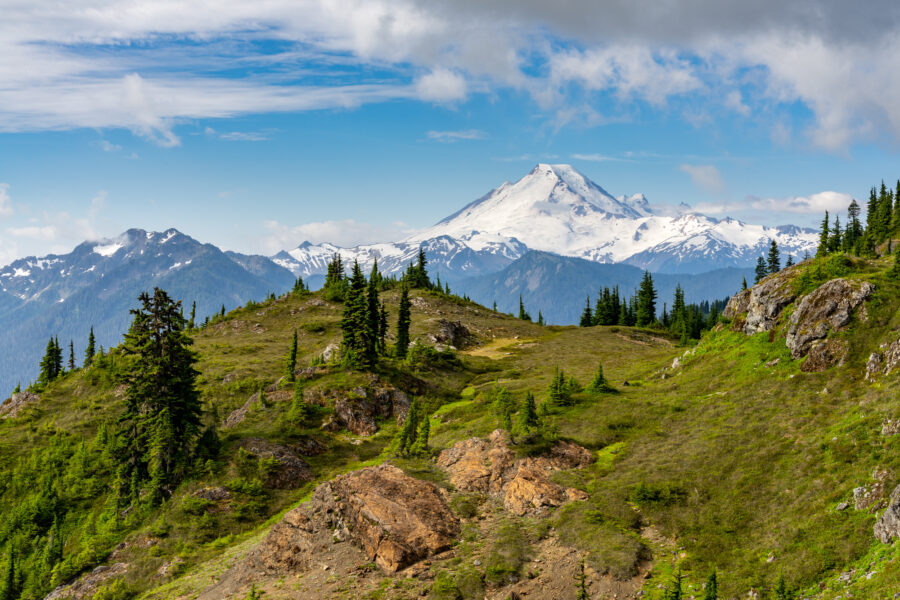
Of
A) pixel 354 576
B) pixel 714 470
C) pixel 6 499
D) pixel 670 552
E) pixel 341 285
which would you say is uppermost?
pixel 341 285

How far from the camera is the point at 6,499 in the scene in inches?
2339

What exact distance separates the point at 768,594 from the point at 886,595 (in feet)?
15.4

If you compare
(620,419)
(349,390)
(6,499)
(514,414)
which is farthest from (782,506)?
(6,499)

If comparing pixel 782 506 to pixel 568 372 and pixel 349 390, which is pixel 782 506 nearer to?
pixel 349 390

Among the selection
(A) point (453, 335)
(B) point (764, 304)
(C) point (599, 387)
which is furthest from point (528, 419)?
(A) point (453, 335)

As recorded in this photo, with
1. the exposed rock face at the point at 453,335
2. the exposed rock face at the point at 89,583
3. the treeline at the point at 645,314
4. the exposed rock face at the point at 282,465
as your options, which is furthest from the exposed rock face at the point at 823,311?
the treeline at the point at 645,314

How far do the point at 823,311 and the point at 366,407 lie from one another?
4441 cm

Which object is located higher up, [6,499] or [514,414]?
[514,414]

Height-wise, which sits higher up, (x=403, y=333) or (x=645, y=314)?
(x=403, y=333)

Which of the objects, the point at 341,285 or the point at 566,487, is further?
the point at 341,285

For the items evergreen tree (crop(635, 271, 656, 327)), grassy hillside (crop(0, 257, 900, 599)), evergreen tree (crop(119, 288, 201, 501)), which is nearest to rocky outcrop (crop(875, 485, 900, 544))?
grassy hillside (crop(0, 257, 900, 599))

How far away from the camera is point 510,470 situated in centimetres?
A: 3834

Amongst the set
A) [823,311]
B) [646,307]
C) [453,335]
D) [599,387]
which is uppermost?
[823,311]

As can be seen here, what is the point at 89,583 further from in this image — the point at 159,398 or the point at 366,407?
the point at 366,407
